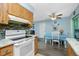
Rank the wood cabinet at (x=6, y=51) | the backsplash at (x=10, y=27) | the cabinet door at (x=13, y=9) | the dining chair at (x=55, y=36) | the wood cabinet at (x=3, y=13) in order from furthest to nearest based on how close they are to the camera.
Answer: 1. the dining chair at (x=55, y=36)
2. the backsplash at (x=10, y=27)
3. the cabinet door at (x=13, y=9)
4. the wood cabinet at (x=3, y=13)
5. the wood cabinet at (x=6, y=51)

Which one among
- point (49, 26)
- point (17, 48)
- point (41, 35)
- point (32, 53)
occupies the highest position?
point (49, 26)

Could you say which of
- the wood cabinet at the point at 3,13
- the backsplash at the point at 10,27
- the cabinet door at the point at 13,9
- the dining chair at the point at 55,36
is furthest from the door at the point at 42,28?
the wood cabinet at the point at 3,13

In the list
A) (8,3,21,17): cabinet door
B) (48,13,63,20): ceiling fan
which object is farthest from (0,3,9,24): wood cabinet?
(48,13,63,20): ceiling fan

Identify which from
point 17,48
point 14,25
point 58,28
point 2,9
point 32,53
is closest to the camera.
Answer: point 2,9

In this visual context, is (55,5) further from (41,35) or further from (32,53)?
(32,53)

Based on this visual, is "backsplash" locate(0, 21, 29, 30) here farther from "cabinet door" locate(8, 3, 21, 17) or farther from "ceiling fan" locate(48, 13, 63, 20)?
"ceiling fan" locate(48, 13, 63, 20)

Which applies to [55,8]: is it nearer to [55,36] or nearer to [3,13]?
[55,36]

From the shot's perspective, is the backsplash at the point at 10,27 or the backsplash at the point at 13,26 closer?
the backsplash at the point at 10,27

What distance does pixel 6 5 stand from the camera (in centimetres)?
Answer: 219

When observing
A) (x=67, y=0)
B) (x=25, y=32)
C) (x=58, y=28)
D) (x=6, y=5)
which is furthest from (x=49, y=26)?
(x=25, y=32)

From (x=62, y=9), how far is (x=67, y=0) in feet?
1.45

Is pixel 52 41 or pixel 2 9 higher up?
pixel 2 9

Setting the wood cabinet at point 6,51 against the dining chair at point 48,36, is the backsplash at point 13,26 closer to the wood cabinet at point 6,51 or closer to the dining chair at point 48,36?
the wood cabinet at point 6,51

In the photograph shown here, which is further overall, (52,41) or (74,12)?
(52,41)
